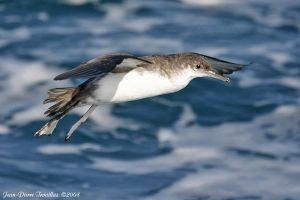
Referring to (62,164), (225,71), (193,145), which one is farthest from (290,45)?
(225,71)

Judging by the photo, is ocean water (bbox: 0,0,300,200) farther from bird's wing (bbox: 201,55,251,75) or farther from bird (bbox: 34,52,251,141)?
bird (bbox: 34,52,251,141)

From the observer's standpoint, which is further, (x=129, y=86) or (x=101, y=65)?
(x=129, y=86)

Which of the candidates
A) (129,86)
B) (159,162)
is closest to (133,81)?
(129,86)

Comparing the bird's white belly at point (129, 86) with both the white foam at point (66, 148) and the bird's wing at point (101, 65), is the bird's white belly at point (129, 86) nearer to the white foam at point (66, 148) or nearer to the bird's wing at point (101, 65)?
the bird's wing at point (101, 65)

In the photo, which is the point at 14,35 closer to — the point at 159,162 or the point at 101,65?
the point at 159,162

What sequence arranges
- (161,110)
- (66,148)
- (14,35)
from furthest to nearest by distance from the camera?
(14,35), (161,110), (66,148)

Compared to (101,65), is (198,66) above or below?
above

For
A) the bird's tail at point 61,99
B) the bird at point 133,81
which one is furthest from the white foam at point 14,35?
the bird at point 133,81
